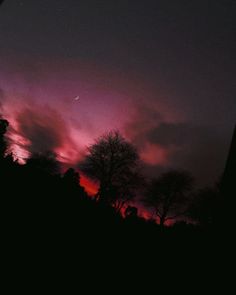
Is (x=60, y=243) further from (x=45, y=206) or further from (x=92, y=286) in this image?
(x=45, y=206)

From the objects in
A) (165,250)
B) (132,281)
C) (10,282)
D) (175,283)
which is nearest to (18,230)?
(10,282)

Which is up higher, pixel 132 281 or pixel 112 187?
pixel 112 187

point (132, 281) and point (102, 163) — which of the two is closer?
point (132, 281)

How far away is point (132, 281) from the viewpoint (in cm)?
504

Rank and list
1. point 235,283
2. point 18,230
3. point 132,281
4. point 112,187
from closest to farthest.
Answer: point 132,281 → point 18,230 → point 235,283 → point 112,187

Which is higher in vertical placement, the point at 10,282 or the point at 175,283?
the point at 175,283

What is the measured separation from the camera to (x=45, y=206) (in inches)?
342

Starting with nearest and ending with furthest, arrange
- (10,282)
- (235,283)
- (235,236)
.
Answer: (10,282) → (235,283) → (235,236)

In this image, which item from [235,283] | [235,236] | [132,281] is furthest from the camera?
[235,236]

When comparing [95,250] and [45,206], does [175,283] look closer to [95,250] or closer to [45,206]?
[95,250]

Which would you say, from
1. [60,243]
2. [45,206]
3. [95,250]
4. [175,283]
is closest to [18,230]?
[60,243]

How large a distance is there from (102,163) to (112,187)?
5047 millimetres

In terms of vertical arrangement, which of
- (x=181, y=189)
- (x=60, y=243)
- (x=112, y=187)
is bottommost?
(x=60, y=243)

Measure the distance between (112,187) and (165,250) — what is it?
2325 centimetres
